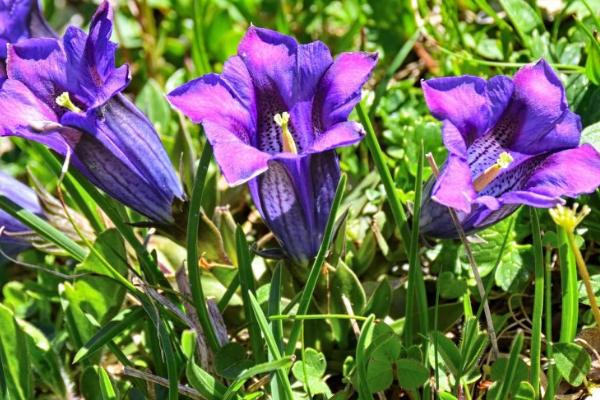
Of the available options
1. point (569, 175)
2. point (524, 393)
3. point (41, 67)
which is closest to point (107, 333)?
point (41, 67)

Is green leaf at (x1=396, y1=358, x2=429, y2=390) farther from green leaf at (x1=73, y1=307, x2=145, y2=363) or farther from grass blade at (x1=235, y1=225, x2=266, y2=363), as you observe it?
green leaf at (x1=73, y1=307, x2=145, y2=363)

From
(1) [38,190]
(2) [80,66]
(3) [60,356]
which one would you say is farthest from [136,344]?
(2) [80,66]

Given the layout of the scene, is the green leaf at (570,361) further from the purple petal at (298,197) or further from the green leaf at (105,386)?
the green leaf at (105,386)

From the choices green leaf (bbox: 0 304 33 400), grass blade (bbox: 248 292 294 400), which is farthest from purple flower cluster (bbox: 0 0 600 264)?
green leaf (bbox: 0 304 33 400)

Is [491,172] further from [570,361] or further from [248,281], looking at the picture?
[248,281]

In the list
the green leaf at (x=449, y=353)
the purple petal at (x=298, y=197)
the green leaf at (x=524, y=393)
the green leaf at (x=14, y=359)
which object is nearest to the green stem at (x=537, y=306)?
the green leaf at (x=524, y=393)

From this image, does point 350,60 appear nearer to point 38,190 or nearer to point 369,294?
point 369,294
